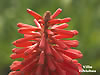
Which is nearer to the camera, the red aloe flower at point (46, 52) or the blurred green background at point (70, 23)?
the red aloe flower at point (46, 52)

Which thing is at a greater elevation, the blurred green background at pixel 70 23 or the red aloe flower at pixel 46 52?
the blurred green background at pixel 70 23

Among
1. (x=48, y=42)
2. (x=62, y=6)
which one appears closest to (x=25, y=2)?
(x=62, y=6)

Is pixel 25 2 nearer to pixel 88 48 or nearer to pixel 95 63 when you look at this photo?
pixel 88 48

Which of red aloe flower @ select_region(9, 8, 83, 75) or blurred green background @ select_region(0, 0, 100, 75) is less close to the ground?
blurred green background @ select_region(0, 0, 100, 75)

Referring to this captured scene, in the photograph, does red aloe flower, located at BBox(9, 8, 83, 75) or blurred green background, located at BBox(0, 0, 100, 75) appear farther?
blurred green background, located at BBox(0, 0, 100, 75)
